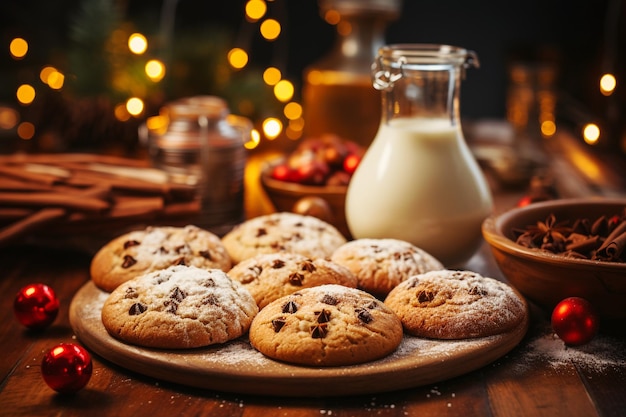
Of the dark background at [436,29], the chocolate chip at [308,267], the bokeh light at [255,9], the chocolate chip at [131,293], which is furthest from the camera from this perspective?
the bokeh light at [255,9]

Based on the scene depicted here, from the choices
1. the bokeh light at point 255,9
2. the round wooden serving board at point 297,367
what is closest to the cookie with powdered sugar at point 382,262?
the round wooden serving board at point 297,367

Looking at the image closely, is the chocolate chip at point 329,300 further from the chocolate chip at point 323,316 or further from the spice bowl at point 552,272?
the spice bowl at point 552,272

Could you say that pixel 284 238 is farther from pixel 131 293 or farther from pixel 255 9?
pixel 255 9

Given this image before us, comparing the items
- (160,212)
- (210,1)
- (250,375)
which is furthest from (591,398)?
(210,1)

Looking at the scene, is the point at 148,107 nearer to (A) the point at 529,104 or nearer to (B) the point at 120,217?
(B) the point at 120,217

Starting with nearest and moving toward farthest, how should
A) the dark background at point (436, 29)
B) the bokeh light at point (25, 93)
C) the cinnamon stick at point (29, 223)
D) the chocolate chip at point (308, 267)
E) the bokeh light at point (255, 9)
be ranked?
the chocolate chip at point (308, 267) → the cinnamon stick at point (29, 223) → the bokeh light at point (25, 93) → the dark background at point (436, 29) → the bokeh light at point (255, 9)

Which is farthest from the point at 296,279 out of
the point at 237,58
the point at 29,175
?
the point at 237,58

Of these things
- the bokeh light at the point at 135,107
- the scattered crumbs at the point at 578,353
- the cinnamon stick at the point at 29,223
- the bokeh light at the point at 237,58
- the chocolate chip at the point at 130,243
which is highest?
the bokeh light at the point at 237,58

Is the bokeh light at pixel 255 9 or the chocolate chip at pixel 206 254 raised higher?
the bokeh light at pixel 255 9
